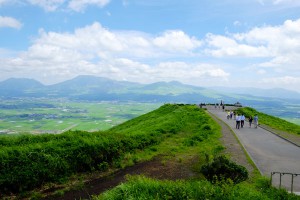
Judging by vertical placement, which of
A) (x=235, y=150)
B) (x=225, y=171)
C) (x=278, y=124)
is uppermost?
(x=225, y=171)

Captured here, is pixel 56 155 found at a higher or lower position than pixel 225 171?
higher

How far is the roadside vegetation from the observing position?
14109mm

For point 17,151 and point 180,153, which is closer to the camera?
point 17,151

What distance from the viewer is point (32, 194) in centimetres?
1622

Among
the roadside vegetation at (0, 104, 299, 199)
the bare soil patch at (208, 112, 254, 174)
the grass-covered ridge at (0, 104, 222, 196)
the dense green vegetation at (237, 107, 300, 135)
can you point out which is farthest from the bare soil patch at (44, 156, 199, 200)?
the dense green vegetation at (237, 107, 300, 135)

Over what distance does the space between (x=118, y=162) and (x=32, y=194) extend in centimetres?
656

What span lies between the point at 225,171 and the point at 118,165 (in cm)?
783

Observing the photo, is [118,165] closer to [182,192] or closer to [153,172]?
[153,172]

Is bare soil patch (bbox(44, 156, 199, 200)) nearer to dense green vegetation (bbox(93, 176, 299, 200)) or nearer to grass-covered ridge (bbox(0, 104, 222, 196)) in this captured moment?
grass-covered ridge (bbox(0, 104, 222, 196))

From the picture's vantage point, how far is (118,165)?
2103cm

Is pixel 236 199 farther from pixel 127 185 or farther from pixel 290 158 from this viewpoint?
pixel 290 158

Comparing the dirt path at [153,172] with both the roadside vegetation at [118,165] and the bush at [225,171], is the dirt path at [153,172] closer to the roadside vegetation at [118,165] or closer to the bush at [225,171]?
the roadside vegetation at [118,165]

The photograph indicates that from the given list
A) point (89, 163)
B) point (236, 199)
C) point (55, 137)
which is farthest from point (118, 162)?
point (236, 199)

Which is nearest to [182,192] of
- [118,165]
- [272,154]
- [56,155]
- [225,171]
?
[225,171]
